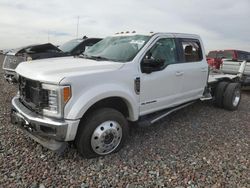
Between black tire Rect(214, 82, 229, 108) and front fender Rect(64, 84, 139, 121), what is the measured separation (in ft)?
11.5

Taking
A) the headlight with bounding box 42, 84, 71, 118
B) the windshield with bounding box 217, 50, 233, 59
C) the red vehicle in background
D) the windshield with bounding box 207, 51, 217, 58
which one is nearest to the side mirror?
the headlight with bounding box 42, 84, 71, 118

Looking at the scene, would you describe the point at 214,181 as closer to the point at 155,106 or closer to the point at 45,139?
the point at 155,106

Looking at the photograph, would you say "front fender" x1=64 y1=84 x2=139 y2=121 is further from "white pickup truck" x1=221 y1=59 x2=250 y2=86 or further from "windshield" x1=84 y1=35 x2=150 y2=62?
"white pickup truck" x1=221 y1=59 x2=250 y2=86

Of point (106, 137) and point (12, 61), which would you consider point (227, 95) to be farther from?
point (12, 61)

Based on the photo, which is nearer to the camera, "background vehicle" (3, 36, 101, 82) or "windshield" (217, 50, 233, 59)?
"background vehicle" (3, 36, 101, 82)

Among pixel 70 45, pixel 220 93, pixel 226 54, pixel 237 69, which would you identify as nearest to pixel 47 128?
pixel 220 93

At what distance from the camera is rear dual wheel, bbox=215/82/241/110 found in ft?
22.4

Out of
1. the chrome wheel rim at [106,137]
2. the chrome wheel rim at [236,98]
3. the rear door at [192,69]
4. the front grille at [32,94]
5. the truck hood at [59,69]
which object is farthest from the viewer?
the chrome wheel rim at [236,98]

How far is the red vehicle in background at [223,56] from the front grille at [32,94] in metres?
10.7

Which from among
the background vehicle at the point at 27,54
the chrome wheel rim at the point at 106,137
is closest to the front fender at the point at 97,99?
the chrome wheel rim at the point at 106,137

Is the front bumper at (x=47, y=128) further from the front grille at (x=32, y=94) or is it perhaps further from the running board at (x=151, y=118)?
the running board at (x=151, y=118)

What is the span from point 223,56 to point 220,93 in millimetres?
7300

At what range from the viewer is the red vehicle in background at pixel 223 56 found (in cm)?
1302

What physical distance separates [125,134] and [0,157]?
185 centimetres
